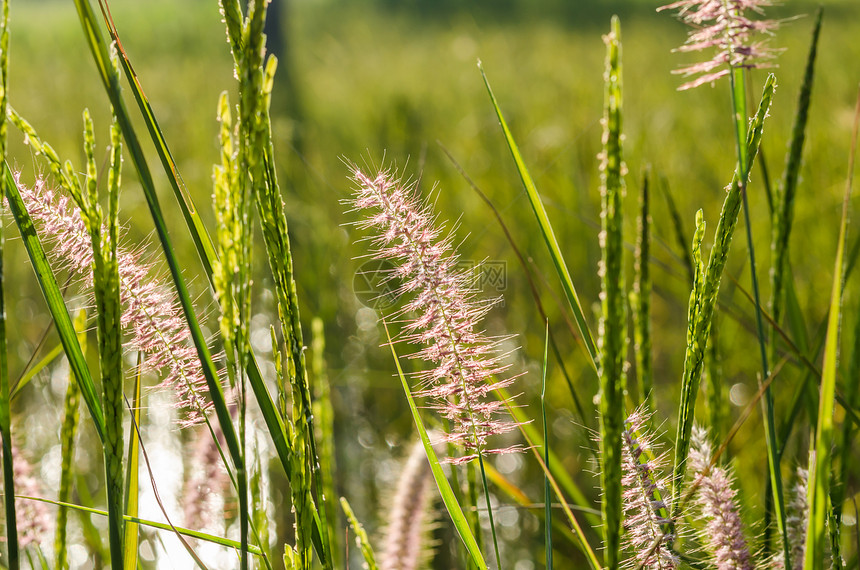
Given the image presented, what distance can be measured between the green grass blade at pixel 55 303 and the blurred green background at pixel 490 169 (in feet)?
0.35

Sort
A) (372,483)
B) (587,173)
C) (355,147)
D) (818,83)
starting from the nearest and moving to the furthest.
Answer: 1. (372,483)
2. (587,173)
3. (355,147)
4. (818,83)

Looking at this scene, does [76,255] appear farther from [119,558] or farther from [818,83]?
[818,83]

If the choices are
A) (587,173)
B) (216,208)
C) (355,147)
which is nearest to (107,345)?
(216,208)

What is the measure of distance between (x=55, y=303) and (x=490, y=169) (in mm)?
2418

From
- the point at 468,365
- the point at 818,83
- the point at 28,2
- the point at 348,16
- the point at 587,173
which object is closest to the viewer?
the point at 468,365

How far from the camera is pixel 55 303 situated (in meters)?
0.46

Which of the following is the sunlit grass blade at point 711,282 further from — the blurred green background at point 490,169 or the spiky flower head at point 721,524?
the blurred green background at point 490,169

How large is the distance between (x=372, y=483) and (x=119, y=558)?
122 centimetres

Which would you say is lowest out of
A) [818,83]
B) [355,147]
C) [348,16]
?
[355,147]

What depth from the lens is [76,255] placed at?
517 mm

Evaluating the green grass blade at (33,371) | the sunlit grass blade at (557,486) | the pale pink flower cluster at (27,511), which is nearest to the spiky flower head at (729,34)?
the sunlit grass blade at (557,486)

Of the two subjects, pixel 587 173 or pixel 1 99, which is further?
pixel 587 173

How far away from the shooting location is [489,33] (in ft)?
24.2

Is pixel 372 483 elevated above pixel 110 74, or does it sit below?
below
